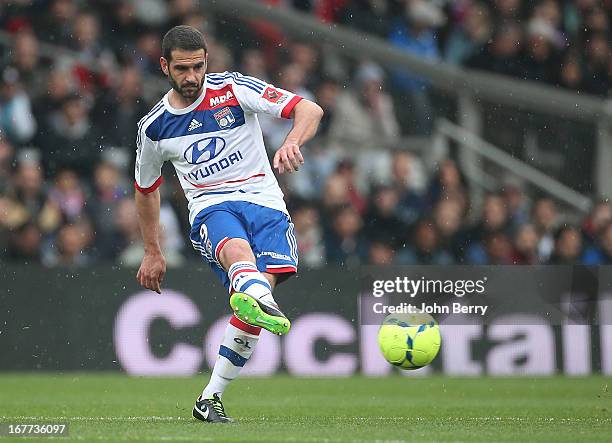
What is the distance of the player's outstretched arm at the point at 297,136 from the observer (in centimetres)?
704

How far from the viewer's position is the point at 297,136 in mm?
7543

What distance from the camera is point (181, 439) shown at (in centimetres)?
673

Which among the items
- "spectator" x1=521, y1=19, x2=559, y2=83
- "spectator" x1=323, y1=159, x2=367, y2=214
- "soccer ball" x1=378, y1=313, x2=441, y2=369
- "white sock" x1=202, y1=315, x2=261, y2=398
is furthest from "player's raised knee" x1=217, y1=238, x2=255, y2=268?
"spectator" x1=521, y1=19, x2=559, y2=83

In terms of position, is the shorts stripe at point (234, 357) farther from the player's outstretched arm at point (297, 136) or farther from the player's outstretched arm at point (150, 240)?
the player's outstretched arm at point (297, 136)

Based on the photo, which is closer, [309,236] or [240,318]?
[240,318]

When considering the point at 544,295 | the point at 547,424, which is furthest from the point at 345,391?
the point at 547,424

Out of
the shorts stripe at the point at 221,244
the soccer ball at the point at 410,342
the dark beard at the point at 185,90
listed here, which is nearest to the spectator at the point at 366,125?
the soccer ball at the point at 410,342

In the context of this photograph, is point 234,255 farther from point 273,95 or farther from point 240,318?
point 273,95

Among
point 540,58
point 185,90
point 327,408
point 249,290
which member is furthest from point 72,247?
point 249,290

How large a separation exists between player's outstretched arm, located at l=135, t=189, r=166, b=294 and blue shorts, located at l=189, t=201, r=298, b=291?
1.44 feet

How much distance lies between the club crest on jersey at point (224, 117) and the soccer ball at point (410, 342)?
1.85 meters

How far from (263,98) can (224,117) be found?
0.28 metres

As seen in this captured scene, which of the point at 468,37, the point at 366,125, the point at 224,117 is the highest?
the point at 468,37

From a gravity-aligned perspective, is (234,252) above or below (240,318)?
above
